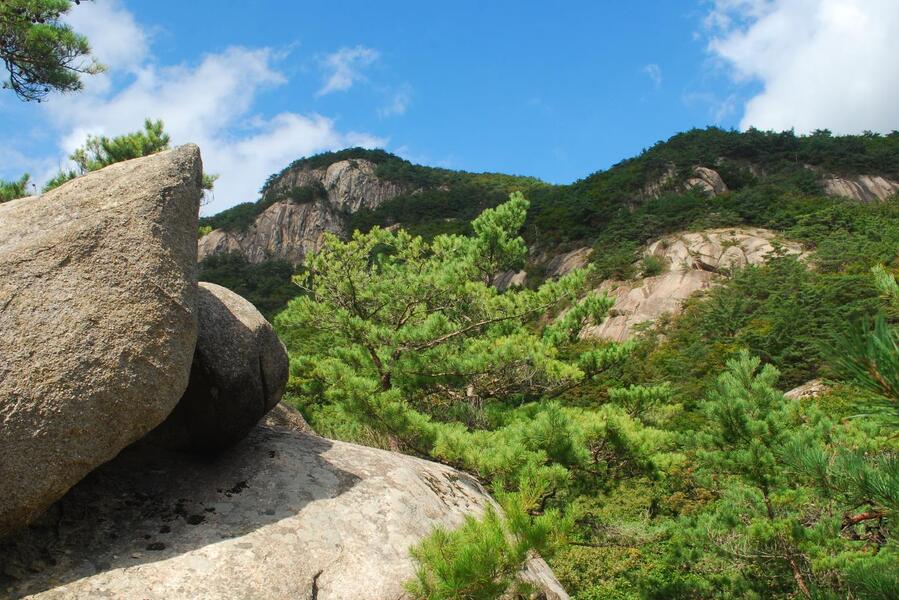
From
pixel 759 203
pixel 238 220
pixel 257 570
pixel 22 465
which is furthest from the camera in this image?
pixel 238 220

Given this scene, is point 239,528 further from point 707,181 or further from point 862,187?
point 862,187

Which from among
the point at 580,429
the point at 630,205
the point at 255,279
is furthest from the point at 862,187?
the point at 580,429

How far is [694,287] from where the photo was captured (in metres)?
32.5

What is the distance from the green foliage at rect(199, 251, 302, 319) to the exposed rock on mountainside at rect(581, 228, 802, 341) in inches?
790

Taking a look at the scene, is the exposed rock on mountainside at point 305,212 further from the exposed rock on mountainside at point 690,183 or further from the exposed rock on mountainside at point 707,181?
the exposed rock on mountainside at point 707,181

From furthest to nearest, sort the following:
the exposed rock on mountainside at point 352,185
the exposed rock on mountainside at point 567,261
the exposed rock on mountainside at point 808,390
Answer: the exposed rock on mountainside at point 352,185 → the exposed rock on mountainside at point 567,261 → the exposed rock on mountainside at point 808,390

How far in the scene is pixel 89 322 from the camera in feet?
9.39

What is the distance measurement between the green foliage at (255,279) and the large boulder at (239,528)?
3547cm

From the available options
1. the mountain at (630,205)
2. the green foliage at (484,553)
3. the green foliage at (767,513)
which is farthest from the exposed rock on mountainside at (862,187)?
the green foliage at (484,553)

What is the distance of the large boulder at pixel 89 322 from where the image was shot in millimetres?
2645

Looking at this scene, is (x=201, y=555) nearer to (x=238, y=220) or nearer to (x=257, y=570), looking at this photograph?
(x=257, y=570)

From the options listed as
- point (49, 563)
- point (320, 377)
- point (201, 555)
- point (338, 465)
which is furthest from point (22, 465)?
Result: point (320, 377)

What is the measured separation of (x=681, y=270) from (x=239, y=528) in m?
33.7

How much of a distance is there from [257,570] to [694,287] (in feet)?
107
